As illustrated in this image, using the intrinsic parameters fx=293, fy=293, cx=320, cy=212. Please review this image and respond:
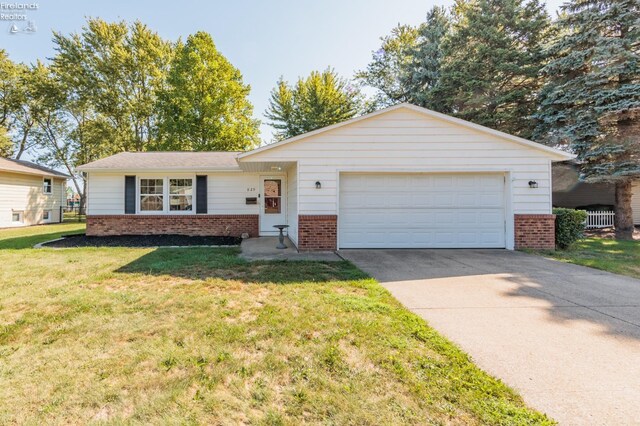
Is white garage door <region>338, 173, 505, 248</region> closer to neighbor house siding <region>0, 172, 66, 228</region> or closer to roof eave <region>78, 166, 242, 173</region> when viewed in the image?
roof eave <region>78, 166, 242, 173</region>

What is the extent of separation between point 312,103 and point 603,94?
1765cm

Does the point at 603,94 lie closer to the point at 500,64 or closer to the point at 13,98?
the point at 500,64

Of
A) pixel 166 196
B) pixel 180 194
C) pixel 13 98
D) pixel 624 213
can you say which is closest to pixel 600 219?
pixel 624 213

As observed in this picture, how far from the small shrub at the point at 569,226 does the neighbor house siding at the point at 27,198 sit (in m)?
22.9

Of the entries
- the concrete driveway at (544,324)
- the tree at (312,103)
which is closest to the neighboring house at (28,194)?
the tree at (312,103)

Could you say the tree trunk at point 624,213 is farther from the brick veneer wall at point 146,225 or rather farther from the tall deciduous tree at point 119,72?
the tall deciduous tree at point 119,72

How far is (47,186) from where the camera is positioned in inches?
686

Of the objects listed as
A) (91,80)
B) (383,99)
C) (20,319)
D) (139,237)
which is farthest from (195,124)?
(20,319)

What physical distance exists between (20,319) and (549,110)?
16.7 meters

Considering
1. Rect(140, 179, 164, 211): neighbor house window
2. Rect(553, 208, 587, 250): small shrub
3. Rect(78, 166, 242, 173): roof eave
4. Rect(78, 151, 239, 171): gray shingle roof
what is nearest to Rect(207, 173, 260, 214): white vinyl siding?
Rect(78, 166, 242, 173): roof eave

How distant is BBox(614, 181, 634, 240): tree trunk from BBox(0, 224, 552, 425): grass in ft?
41.7

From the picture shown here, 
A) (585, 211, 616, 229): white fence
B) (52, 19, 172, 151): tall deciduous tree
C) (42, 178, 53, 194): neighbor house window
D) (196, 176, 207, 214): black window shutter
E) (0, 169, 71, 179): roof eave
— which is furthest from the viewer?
(52, 19, 172, 151): tall deciduous tree

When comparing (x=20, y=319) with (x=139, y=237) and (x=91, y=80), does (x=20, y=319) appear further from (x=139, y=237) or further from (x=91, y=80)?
(x=91, y=80)

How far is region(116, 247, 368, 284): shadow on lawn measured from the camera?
507cm
